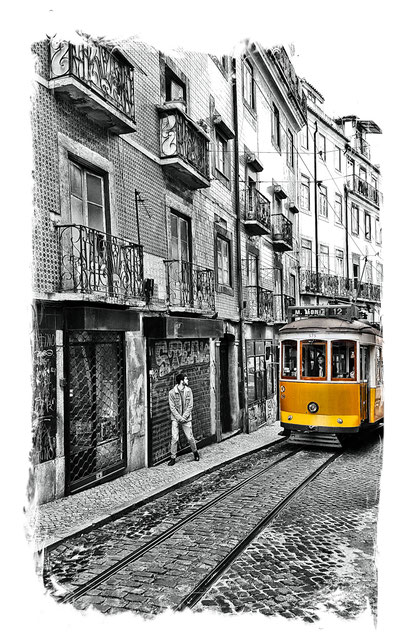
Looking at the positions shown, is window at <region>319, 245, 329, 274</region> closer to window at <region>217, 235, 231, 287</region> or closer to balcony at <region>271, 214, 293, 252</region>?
balcony at <region>271, 214, 293, 252</region>

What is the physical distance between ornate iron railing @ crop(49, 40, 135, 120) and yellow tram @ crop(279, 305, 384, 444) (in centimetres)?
620

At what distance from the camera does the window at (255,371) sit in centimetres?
1608

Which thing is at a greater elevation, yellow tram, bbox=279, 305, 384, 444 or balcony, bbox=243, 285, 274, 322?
balcony, bbox=243, 285, 274, 322

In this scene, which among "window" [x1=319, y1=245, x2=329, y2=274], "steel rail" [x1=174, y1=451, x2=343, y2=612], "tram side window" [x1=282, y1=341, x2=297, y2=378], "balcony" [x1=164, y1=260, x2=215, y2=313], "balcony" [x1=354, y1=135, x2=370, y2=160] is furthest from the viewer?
"window" [x1=319, y1=245, x2=329, y2=274]

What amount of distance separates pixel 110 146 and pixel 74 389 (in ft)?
14.0

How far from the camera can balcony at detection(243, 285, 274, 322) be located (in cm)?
1599

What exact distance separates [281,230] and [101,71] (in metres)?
13.3

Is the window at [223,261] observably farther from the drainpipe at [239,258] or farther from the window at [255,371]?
the window at [255,371]

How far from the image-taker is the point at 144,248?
10383 millimetres

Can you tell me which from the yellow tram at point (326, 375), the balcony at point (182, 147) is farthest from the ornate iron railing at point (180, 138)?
the yellow tram at point (326, 375)

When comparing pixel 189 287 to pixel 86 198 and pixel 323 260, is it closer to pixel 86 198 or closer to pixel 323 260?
pixel 86 198

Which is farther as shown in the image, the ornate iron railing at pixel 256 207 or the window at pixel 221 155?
the ornate iron railing at pixel 256 207

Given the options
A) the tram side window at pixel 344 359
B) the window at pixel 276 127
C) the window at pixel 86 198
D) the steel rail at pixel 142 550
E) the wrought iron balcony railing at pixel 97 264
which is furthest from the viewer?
the window at pixel 276 127

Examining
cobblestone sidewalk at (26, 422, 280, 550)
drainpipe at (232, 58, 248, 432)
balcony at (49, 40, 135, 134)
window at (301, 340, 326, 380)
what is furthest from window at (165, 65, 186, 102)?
cobblestone sidewalk at (26, 422, 280, 550)
